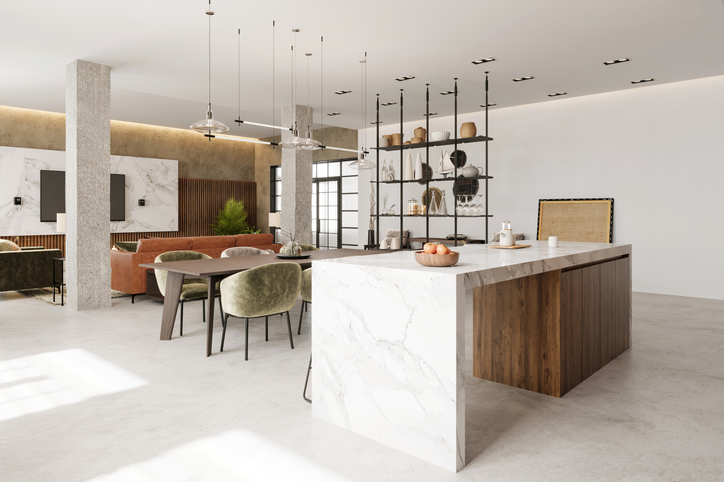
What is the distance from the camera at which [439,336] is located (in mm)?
2424

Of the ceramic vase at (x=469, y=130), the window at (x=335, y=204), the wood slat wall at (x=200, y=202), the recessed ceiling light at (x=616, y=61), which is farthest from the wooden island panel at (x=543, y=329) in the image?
the wood slat wall at (x=200, y=202)

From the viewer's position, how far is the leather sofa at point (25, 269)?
22.3ft

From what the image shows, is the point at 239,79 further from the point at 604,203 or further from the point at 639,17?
the point at 604,203

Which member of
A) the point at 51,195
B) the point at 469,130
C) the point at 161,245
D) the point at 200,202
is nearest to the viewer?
the point at 469,130

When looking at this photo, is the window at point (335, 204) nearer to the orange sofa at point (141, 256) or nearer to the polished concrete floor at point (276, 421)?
the orange sofa at point (141, 256)

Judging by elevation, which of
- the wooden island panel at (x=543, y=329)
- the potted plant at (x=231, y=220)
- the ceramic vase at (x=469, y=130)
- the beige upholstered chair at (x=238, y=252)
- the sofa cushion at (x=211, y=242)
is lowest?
the wooden island panel at (x=543, y=329)

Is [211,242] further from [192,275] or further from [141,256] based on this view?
[192,275]

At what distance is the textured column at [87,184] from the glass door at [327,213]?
627cm

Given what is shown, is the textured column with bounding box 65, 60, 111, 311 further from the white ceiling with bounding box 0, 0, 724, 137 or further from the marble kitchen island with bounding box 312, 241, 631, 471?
the marble kitchen island with bounding box 312, 241, 631, 471

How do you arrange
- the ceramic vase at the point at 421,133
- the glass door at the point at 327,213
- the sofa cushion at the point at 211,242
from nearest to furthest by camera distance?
the ceramic vase at the point at 421,133 < the sofa cushion at the point at 211,242 < the glass door at the point at 327,213

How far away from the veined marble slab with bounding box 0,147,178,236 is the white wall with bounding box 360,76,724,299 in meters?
7.98

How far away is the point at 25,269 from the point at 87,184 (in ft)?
6.05

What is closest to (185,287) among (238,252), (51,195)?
(238,252)

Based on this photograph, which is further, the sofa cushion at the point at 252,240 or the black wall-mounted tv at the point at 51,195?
the black wall-mounted tv at the point at 51,195
